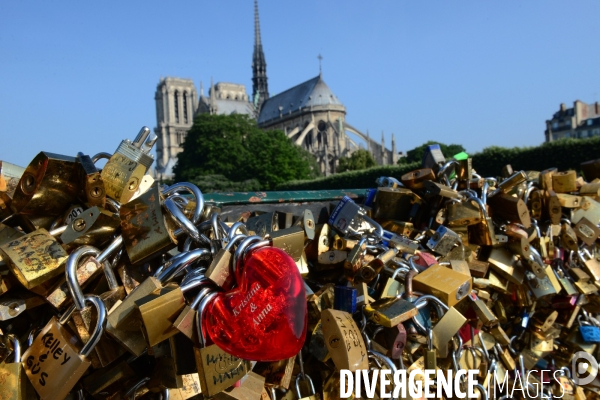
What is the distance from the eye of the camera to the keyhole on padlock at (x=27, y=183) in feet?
3.66

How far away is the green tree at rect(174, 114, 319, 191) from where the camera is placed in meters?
37.9

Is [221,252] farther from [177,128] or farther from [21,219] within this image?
[177,128]

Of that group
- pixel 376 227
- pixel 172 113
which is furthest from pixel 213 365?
pixel 172 113

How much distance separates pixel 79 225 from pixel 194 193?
27cm

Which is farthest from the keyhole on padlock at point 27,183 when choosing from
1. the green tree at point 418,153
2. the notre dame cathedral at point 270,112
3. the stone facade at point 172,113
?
the stone facade at point 172,113

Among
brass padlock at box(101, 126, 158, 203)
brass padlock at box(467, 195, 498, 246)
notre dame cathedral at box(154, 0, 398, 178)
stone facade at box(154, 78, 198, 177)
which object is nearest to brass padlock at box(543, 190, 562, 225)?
brass padlock at box(467, 195, 498, 246)

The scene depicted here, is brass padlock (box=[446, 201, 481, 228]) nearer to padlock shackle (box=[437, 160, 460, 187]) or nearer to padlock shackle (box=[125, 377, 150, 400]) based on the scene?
padlock shackle (box=[437, 160, 460, 187])

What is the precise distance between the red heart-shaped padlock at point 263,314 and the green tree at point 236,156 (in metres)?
35.4

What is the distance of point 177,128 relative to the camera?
7512 cm

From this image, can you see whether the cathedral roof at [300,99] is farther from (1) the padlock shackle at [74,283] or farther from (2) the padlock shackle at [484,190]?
(1) the padlock shackle at [74,283]

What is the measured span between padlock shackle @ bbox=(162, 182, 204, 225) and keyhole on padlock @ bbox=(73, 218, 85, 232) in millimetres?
230

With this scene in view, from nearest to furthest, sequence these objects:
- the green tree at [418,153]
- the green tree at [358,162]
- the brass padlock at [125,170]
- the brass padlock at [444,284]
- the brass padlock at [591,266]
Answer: the brass padlock at [125,170] < the brass padlock at [444,284] < the brass padlock at [591,266] < the green tree at [418,153] < the green tree at [358,162]

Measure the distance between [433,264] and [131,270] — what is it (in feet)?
2.92

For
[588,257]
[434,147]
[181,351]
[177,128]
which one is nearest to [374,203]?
[434,147]
